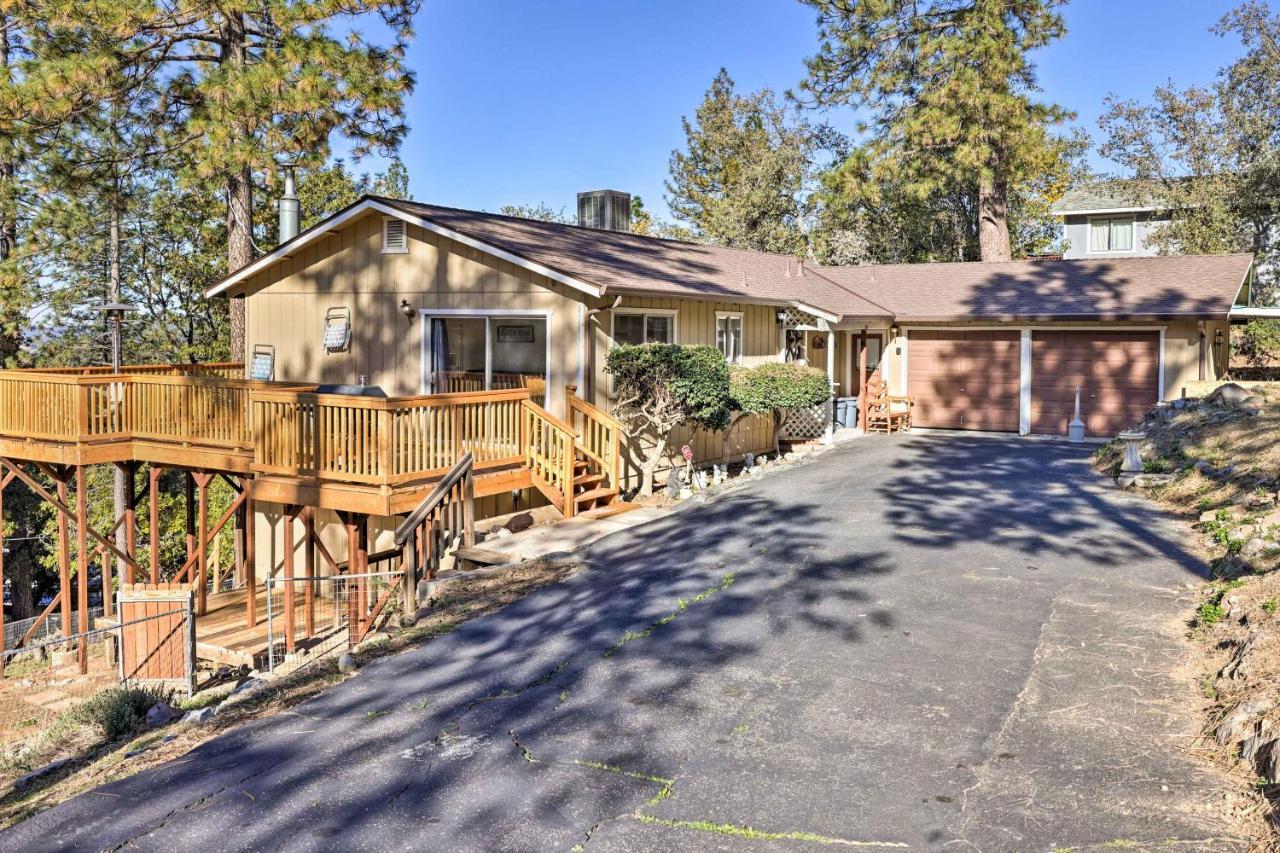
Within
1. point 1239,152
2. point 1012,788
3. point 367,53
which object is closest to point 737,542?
point 1012,788

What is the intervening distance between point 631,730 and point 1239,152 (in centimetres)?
3641

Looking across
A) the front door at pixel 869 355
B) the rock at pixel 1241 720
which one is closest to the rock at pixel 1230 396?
the front door at pixel 869 355

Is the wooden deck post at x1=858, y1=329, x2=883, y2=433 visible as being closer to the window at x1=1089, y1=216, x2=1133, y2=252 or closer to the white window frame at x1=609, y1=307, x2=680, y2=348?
the white window frame at x1=609, y1=307, x2=680, y2=348

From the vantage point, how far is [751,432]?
17.2 m

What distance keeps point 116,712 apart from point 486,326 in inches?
288

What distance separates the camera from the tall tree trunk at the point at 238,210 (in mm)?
17938

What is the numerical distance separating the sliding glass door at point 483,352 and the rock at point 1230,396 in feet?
32.8

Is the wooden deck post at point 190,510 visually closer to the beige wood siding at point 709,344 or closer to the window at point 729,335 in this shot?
the beige wood siding at point 709,344

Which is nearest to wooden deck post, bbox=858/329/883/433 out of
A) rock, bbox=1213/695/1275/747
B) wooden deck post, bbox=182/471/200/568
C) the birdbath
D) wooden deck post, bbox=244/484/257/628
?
the birdbath

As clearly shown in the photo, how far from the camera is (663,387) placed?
A: 13.4 m

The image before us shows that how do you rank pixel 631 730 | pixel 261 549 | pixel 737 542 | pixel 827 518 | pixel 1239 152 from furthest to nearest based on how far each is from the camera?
pixel 1239 152 < pixel 261 549 < pixel 827 518 < pixel 737 542 < pixel 631 730

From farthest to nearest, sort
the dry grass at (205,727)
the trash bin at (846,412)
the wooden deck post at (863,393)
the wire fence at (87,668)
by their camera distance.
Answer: the trash bin at (846,412) < the wooden deck post at (863,393) < the wire fence at (87,668) < the dry grass at (205,727)

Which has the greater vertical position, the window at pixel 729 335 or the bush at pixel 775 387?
the window at pixel 729 335

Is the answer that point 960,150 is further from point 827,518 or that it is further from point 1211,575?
point 1211,575
